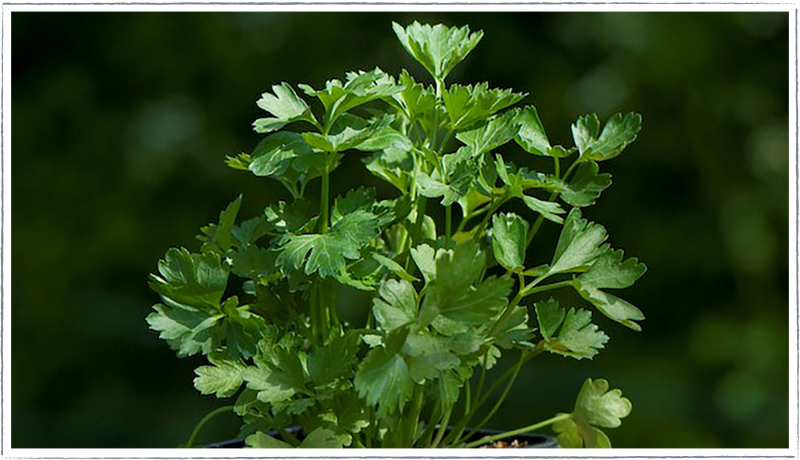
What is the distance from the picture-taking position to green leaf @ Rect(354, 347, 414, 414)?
1.88 ft

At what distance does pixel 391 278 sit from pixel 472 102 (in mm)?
141

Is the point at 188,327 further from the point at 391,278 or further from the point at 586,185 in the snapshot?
the point at 586,185

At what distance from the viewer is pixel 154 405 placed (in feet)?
8.41

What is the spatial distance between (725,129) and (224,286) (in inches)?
76.5

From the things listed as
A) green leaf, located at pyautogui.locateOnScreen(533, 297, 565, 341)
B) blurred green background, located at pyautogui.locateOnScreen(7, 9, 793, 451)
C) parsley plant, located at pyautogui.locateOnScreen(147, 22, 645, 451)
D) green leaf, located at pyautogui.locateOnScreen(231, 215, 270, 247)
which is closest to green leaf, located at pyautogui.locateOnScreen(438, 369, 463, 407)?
parsley plant, located at pyautogui.locateOnScreen(147, 22, 645, 451)

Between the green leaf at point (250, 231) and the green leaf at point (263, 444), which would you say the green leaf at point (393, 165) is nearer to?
the green leaf at point (250, 231)

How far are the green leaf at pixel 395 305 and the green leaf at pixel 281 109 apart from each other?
155 millimetres

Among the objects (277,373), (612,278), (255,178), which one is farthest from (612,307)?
(255,178)

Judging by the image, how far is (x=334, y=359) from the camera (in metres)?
0.64

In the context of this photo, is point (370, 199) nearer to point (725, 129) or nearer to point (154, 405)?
point (725, 129)

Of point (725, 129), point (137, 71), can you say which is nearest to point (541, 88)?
point (725, 129)

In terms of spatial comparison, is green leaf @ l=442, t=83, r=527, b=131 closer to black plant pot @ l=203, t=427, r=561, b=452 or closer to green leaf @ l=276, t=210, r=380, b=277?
green leaf @ l=276, t=210, r=380, b=277

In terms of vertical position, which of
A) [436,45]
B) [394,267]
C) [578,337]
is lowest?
[578,337]

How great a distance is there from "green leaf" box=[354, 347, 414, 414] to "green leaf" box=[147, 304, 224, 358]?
0.47ft
